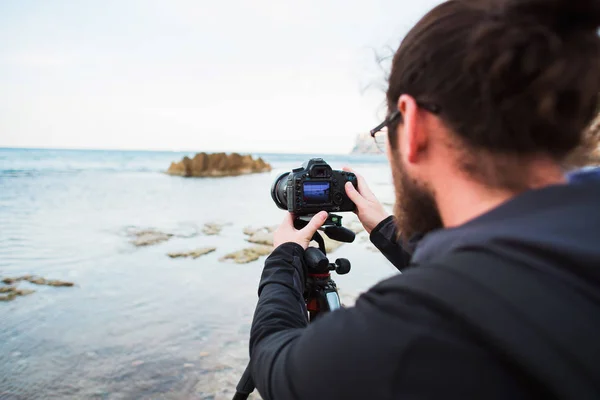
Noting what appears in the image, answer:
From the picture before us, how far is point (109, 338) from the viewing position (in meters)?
4.10

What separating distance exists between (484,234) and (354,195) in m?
1.19

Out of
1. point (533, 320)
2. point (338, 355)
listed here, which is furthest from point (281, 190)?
point (533, 320)

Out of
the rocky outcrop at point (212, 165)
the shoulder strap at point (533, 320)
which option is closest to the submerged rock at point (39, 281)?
the shoulder strap at point (533, 320)

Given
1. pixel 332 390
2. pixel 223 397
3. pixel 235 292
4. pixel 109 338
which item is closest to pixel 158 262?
pixel 235 292

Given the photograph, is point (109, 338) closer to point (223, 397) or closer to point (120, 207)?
point (223, 397)

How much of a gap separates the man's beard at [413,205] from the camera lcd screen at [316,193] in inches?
30.2

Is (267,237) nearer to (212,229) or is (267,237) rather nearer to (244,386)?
(212,229)

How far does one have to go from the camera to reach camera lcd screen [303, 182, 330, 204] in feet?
5.98

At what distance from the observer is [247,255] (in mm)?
6844

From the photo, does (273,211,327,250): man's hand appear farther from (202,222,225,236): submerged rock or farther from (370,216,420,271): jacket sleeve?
(202,222,225,236): submerged rock

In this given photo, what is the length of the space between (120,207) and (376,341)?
12.9 metres

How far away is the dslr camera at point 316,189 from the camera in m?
1.79

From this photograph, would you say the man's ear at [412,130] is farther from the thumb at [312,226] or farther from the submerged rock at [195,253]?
the submerged rock at [195,253]

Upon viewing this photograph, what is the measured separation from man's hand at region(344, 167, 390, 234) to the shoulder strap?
115cm
